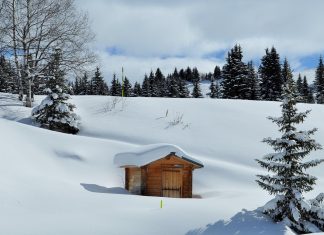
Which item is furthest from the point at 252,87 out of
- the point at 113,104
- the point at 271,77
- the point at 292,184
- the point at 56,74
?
the point at 292,184

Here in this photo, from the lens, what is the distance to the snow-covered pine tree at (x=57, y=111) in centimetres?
2933

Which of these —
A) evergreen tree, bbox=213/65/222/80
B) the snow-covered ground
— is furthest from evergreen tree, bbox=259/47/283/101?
evergreen tree, bbox=213/65/222/80

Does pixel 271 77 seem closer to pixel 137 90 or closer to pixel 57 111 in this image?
pixel 57 111

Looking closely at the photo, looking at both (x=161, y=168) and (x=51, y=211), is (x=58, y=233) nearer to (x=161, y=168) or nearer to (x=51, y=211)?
(x=51, y=211)

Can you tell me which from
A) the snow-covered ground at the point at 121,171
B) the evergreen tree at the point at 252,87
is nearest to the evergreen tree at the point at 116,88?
the evergreen tree at the point at 252,87

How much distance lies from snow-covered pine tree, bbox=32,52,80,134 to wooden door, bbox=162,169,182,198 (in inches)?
411

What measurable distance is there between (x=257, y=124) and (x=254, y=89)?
2835 cm

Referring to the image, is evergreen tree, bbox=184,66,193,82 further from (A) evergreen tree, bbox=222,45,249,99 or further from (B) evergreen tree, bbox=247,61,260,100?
(A) evergreen tree, bbox=222,45,249,99

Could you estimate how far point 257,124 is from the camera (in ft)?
100

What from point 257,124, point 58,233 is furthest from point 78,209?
point 257,124

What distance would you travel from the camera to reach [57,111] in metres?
29.5

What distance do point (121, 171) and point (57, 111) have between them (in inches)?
321

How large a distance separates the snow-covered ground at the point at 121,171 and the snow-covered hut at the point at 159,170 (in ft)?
2.99

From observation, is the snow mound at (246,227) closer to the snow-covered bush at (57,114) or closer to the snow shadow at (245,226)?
the snow shadow at (245,226)
